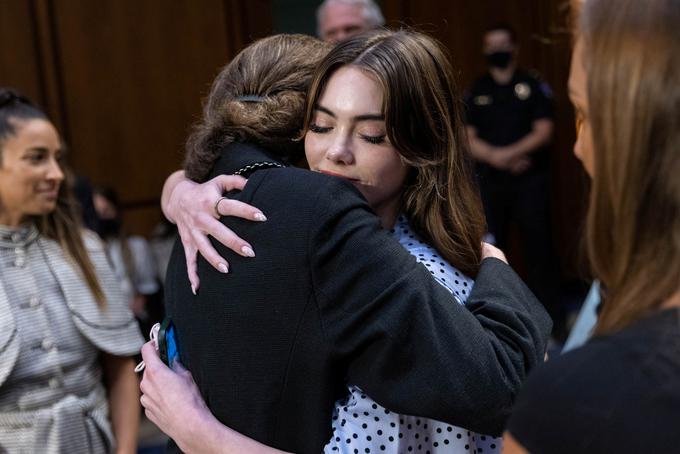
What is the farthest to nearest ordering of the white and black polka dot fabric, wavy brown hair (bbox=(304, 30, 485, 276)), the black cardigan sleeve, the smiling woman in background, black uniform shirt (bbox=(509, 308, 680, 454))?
the smiling woman in background, wavy brown hair (bbox=(304, 30, 485, 276)), the white and black polka dot fabric, the black cardigan sleeve, black uniform shirt (bbox=(509, 308, 680, 454))

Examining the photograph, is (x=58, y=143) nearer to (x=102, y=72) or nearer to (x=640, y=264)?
(x=640, y=264)

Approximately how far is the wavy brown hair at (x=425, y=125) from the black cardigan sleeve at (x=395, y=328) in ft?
0.79

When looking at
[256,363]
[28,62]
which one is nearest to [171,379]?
[256,363]

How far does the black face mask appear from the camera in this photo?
5031 millimetres

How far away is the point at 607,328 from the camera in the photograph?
914 millimetres

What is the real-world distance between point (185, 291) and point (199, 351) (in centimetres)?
10

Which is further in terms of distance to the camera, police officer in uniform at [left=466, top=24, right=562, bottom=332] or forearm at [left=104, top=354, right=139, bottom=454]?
→ police officer in uniform at [left=466, top=24, right=562, bottom=332]

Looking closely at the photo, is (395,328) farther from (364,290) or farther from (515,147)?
(515,147)

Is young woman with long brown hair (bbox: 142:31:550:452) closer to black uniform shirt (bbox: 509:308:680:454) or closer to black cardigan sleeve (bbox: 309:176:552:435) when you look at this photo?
black cardigan sleeve (bbox: 309:176:552:435)

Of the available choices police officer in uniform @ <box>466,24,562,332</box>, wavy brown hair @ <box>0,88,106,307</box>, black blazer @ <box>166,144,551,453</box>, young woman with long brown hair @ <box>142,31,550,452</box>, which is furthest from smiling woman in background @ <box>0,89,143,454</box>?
police officer in uniform @ <box>466,24,562,332</box>

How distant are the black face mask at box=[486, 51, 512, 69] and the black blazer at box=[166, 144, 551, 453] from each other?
12.9 ft

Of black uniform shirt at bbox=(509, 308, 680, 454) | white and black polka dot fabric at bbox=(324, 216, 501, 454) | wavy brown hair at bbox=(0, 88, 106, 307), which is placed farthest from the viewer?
wavy brown hair at bbox=(0, 88, 106, 307)

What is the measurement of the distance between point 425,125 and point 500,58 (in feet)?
12.4

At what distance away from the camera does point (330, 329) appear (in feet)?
3.91
